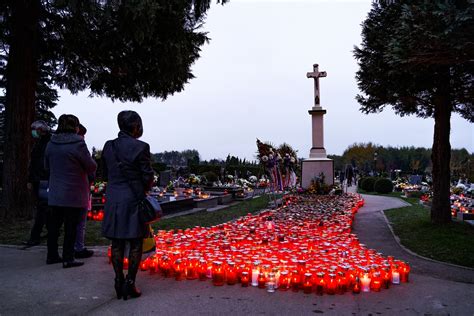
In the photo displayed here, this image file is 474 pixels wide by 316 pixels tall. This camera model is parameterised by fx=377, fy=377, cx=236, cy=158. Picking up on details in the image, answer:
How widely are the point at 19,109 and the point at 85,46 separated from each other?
2.24 m

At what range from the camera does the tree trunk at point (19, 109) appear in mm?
8711

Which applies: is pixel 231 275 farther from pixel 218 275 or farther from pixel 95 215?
pixel 95 215

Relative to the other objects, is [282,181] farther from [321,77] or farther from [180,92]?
[321,77]

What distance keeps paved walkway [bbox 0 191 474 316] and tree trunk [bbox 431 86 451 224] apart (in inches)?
179

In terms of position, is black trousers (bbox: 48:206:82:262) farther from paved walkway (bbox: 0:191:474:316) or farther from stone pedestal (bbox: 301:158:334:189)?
stone pedestal (bbox: 301:158:334:189)

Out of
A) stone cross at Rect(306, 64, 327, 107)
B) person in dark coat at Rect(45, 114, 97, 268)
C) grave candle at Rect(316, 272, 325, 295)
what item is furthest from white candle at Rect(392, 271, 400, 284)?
stone cross at Rect(306, 64, 327, 107)

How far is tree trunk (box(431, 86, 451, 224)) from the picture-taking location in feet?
28.7

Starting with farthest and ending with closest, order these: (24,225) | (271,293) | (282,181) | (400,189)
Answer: (400,189), (282,181), (24,225), (271,293)

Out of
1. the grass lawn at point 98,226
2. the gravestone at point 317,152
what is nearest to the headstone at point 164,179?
the gravestone at point 317,152

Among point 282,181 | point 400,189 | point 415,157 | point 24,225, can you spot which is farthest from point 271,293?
point 415,157

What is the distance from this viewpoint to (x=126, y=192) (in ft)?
11.6

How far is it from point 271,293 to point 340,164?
82073 millimetres

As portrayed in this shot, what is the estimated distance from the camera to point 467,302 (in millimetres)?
3666

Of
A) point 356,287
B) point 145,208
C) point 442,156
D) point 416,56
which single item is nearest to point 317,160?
point 442,156
